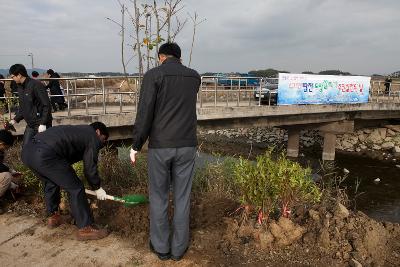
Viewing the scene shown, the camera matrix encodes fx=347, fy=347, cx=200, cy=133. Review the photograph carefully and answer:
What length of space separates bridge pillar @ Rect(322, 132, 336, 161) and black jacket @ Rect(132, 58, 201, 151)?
15.3 metres

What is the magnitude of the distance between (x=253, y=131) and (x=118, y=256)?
20.1m

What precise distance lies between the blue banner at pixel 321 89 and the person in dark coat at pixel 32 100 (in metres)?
10.0

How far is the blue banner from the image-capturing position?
1401 cm

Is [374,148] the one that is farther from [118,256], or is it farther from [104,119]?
Answer: [118,256]

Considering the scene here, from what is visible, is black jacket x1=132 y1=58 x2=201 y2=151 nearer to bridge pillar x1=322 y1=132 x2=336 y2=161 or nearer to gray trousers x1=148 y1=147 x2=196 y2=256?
gray trousers x1=148 y1=147 x2=196 y2=256

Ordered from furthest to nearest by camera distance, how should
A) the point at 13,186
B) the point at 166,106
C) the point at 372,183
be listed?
the point at 372,183 → the point at 13,186 → the point at 166,106

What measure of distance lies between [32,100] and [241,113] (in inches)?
341

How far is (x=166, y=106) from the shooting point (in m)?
3.25

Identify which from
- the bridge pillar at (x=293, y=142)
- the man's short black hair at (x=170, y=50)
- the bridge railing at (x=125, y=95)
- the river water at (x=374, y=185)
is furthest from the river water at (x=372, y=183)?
the man's short black hair at (x=170, y=50)

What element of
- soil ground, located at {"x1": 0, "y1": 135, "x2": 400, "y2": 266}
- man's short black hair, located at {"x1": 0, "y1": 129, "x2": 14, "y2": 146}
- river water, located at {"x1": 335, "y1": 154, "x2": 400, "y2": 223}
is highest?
man's short black hair, located at {"x1": 0, "y1": 129, "x2": 14, "y2": 146}

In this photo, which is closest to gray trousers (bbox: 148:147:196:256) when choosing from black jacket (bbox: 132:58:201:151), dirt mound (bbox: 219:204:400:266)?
black jacket (bbox: 132:58:201:151)

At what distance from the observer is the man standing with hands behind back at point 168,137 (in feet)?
10.5

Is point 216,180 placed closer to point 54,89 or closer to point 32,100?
point 32,100

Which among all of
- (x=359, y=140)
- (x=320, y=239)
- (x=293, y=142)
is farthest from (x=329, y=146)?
(x=320, y=239)
